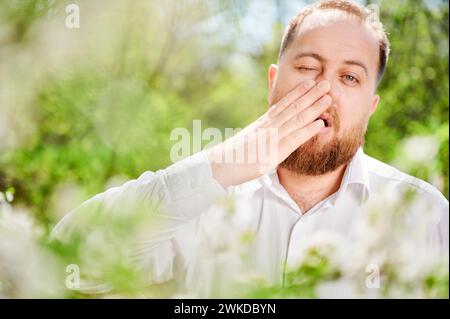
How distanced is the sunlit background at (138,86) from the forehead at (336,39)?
0.39m

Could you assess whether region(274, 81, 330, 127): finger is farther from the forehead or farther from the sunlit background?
the sunlit background

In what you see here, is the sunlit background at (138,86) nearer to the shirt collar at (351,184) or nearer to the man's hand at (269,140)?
the shirt collar at (351,184)

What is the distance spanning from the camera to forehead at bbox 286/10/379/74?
1173mm

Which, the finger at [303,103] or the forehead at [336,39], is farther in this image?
the forehead at [336,39]

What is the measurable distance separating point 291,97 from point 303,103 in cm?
3

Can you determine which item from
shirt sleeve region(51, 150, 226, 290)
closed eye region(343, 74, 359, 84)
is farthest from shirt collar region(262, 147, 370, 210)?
shirt sleeve region(51, 150, 226, 290)

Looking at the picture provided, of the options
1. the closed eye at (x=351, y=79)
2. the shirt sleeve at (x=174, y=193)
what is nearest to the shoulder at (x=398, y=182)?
the closed eye at (x=351, y=79)

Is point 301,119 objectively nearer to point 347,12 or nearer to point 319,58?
point 319,58

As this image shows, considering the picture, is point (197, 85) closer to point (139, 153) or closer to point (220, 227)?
point (139, 153)

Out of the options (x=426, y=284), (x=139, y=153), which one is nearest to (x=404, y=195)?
(x=426, y=284)

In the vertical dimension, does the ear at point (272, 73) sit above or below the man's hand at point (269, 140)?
above

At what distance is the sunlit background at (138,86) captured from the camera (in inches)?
63.8

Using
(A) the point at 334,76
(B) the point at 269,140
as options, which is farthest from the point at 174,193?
(A) the point at 334,76

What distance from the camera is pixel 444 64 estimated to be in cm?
172
